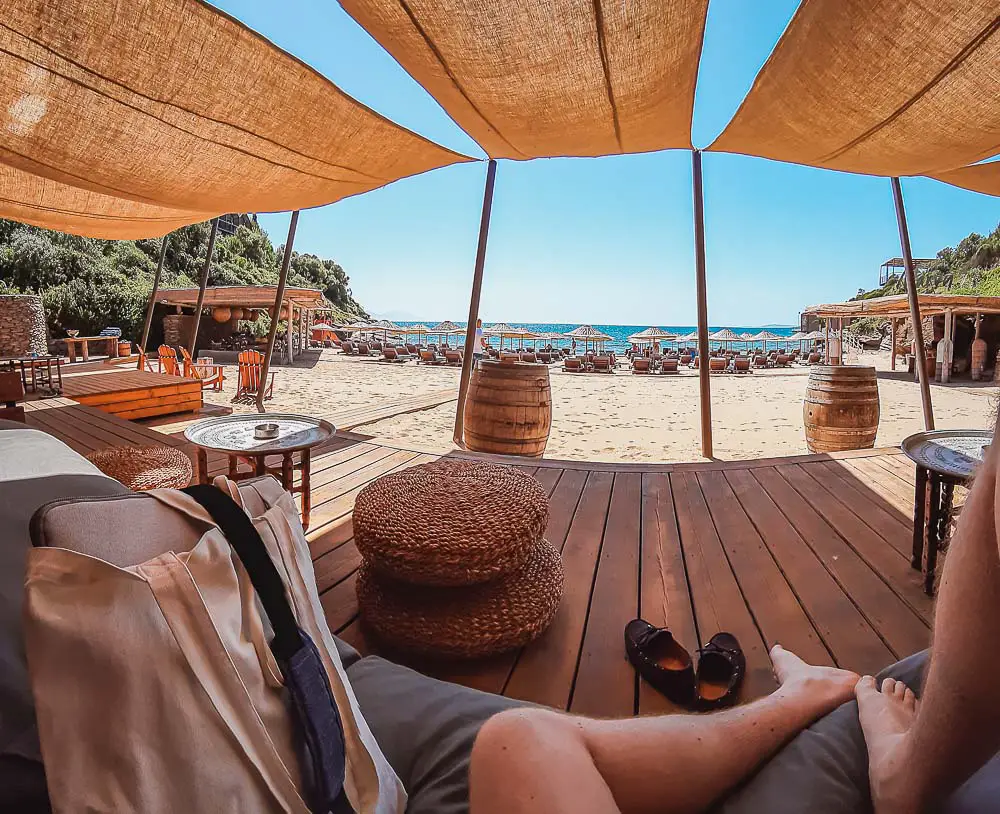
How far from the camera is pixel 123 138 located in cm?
316

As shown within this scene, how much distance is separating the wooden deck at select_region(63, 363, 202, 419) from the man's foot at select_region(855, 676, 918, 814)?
6.95m

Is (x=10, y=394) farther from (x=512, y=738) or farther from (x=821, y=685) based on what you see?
(x=821, y=685)

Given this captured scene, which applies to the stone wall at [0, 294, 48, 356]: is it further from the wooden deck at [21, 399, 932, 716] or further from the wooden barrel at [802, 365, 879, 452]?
the wooden barrel at [802, 365, 879, 452]

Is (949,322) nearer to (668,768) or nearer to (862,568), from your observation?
(862,568)

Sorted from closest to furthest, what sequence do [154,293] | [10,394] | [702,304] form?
[10,394]
[702,304]
[154,293]

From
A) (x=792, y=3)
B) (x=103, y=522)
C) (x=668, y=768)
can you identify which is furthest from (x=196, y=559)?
(x=792, y=3)

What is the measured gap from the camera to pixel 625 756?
827mm

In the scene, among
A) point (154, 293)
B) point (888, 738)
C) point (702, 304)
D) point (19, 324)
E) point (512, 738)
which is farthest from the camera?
point (19, 324)

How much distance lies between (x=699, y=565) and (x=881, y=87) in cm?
260

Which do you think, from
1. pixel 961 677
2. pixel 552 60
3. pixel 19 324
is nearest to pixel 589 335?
pixel 19 324

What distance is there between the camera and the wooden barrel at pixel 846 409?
4.48 metres

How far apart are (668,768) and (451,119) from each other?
379cm

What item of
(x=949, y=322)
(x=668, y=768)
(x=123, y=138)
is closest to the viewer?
(x=668, y=768)

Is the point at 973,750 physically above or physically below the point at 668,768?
above
